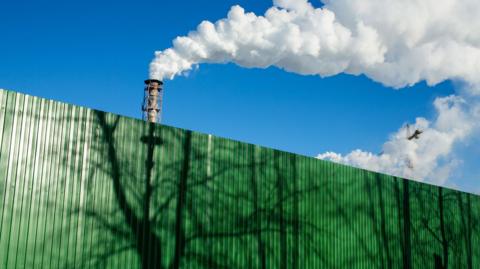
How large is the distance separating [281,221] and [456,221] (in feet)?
27.4

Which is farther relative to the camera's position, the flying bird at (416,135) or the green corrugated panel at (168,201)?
the flying bird at (416,135)

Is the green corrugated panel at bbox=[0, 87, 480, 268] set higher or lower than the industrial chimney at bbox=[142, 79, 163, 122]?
lower

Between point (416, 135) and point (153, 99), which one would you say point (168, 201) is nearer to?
point (153, 99)

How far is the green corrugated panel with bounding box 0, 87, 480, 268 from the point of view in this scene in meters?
7.09

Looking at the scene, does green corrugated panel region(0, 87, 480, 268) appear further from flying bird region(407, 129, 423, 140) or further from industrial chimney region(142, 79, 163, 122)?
flying bird region(407, 129, 423, 140)

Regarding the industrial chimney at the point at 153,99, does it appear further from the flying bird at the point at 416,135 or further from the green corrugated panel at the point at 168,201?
the flying bird at the point at 416,135

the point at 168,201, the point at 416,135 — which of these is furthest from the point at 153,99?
the point at 416,135

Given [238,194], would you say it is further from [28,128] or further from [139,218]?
[28,128]

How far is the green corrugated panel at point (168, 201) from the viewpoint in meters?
7.09

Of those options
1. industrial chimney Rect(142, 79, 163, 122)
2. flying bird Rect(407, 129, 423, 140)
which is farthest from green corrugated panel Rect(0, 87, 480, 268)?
flying bird Rect(407, 129, 423, 140)

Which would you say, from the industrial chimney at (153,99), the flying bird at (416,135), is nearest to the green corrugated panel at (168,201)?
the industrial chimney at (153,99)

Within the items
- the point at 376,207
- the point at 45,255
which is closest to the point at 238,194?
the point at 45,255

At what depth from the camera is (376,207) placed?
13258 millimetres

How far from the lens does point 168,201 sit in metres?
8.69
